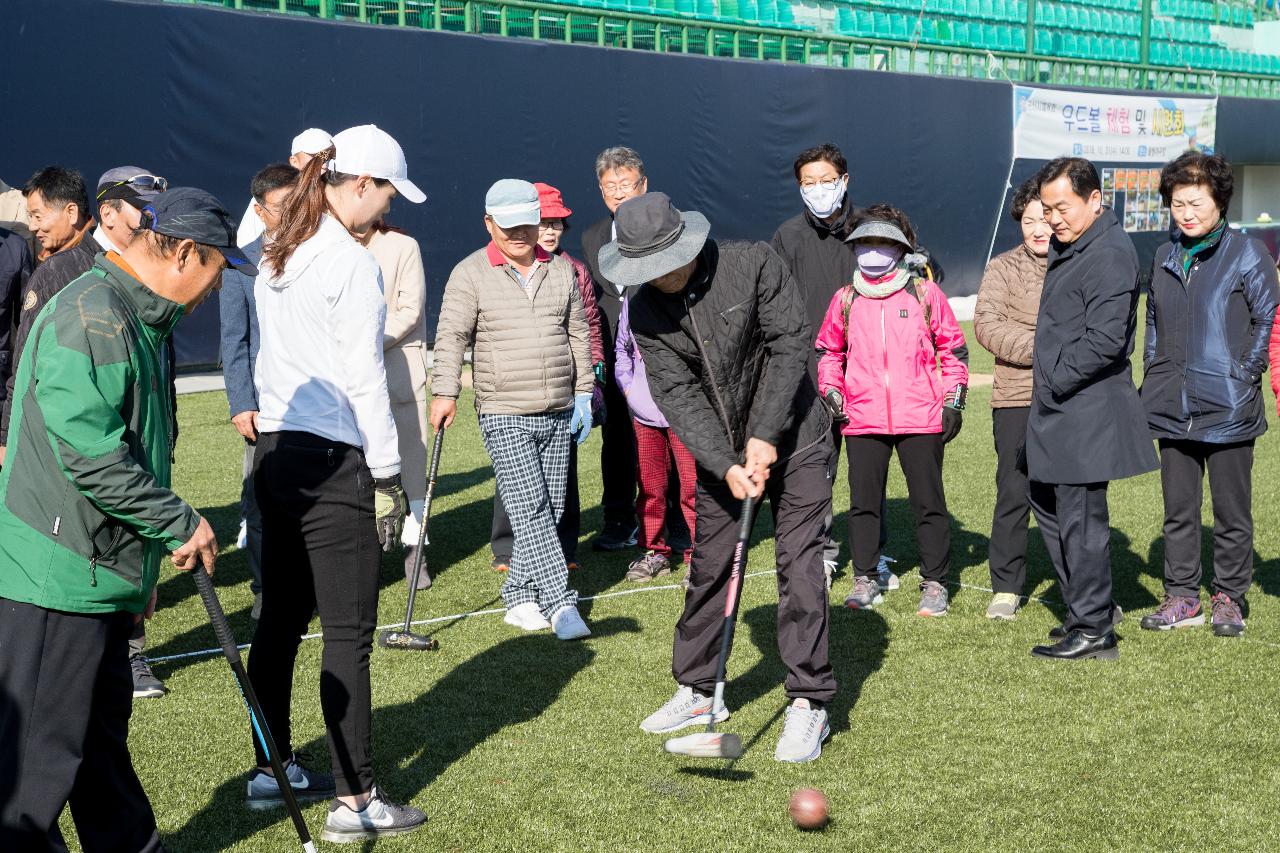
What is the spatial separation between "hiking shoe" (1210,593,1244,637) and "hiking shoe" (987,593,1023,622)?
0.85 metres

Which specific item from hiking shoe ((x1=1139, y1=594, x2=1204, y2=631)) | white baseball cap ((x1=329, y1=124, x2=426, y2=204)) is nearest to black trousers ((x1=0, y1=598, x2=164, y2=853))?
white baseball cap ((x1=329, y1=124, x2=426, y2=204))

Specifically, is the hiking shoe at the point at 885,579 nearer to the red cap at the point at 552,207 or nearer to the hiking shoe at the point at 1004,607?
the hiking shoe at the point at 1004,607

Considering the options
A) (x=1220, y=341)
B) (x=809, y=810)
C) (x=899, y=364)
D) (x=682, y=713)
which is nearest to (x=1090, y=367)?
(x=1220, y=341)

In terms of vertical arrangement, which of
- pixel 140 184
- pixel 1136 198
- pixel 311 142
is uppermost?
pixel 1136 198

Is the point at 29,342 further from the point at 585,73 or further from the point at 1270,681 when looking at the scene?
the point at 585,73

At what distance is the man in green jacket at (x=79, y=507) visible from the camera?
2.96 meters

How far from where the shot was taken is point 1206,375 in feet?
18.6

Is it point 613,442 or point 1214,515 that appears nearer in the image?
point 1214,515

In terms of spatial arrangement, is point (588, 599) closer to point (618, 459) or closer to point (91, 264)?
point (618, 459)

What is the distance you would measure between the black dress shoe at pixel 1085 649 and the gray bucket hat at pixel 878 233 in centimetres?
193

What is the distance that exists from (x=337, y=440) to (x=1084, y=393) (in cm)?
306

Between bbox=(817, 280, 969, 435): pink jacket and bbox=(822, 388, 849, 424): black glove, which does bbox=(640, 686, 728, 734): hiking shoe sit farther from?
bbox=(817, 280, 969, 435): pink jacket

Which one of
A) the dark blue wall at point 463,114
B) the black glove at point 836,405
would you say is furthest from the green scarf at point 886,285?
the dark blue wall at point 463,114

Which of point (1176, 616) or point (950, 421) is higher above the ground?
point (950, 421)
